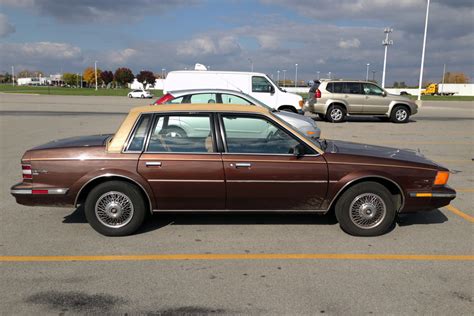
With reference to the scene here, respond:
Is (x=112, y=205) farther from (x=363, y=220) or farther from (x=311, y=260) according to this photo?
(x=363, y=220)

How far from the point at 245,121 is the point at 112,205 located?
5.78ft

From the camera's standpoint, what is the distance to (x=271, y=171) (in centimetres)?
429

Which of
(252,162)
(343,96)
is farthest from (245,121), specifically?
(343,96)

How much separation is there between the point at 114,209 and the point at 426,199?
3522 mm

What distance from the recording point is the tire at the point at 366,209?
4402mm

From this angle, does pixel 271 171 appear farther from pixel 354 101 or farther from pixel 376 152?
pixel 354 101

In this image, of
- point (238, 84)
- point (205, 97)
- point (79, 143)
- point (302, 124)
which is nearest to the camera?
point (79, 143)

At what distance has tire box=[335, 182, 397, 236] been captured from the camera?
14.4 feet

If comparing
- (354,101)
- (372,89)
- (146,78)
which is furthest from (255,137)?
(146,78)

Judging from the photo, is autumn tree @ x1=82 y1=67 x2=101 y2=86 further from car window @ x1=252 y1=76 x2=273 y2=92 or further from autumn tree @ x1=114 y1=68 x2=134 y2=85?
car window @ x1=252 y1=76 x2=273 y2=92

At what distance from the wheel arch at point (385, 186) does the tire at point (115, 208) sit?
2.16 metres

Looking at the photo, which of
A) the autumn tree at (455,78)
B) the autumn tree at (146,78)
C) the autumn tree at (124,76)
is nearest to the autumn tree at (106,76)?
the autumn tree at (124,76)

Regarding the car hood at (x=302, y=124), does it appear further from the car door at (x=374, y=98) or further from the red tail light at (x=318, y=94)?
the car door at (x=374, y=98)

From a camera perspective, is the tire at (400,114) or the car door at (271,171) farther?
the tire at (400,114)
